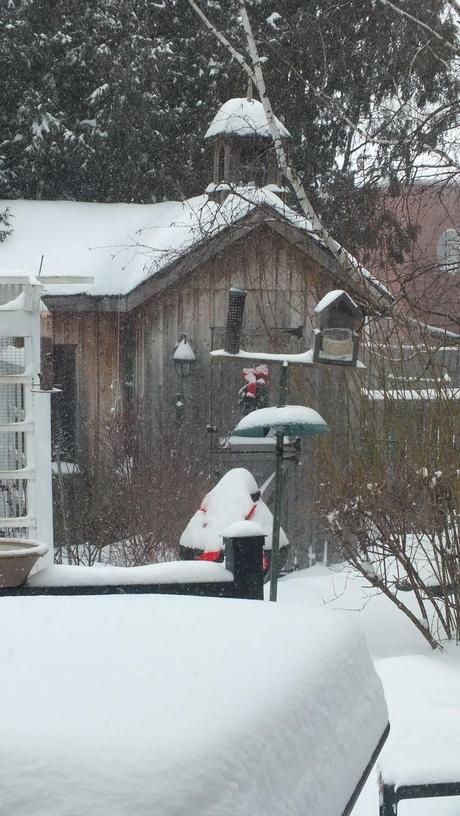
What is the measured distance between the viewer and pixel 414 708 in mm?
3842

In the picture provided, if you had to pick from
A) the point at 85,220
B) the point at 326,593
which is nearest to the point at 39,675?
the point at 326,593

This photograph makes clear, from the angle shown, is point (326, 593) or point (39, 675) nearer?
point (39, 675)

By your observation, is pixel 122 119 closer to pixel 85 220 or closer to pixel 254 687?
pixel 85 220

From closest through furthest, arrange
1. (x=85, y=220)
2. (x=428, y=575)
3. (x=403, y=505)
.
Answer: (x=403, y=505) → (x=428, y=575) → (x=85, y=220)

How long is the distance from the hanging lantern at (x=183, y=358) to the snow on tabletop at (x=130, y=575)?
7440 mm

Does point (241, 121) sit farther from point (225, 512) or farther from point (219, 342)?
point (225, 512)

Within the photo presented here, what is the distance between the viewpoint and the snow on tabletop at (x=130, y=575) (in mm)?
2902

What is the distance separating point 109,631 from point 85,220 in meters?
11.4

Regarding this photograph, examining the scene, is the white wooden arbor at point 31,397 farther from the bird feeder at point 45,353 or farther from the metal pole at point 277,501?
the metal pole at point 277,501

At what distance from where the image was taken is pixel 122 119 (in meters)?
14.8

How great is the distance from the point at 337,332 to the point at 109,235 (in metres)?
6.27

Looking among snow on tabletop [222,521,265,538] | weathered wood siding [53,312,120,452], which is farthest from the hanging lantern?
snow on tabletop [222,521,265,538]

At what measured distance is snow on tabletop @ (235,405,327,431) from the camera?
578cm

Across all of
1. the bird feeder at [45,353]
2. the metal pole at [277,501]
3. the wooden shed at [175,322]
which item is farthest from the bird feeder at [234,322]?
the wooden shed at [175,322]
